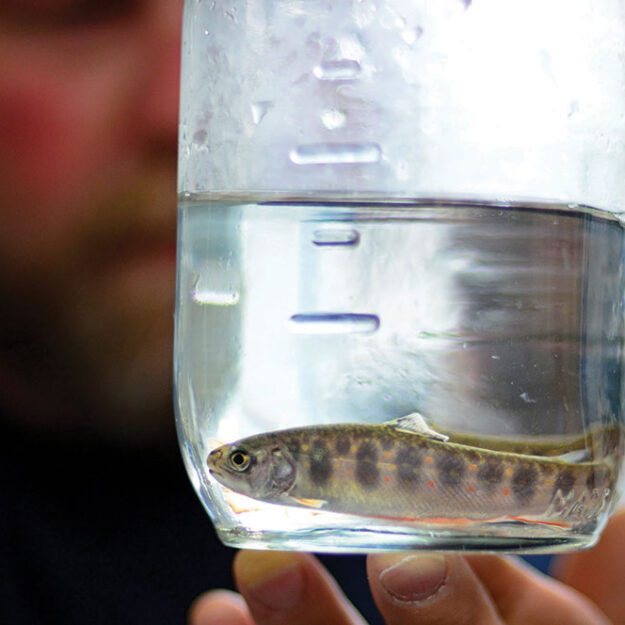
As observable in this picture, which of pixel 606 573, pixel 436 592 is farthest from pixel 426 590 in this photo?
pixel 606 573

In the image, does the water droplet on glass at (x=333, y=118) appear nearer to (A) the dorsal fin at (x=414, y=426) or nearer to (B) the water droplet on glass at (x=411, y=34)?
→ (B) the water droplet on glass at (x=411, y=34)

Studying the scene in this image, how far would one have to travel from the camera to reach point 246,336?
580mm

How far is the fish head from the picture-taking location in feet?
1.79

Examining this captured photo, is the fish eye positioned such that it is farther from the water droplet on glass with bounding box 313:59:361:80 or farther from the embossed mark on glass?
the water droplet on glass with bounding box 313:59:361:80

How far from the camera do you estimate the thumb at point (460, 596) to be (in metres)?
0.62

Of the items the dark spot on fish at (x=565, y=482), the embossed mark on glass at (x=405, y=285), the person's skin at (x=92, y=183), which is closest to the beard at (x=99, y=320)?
the person's skin at (x=92, y=183)

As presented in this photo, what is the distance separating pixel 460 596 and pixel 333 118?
29 centimetres

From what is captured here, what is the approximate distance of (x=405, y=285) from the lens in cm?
56

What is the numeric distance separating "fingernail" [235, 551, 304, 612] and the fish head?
11cm

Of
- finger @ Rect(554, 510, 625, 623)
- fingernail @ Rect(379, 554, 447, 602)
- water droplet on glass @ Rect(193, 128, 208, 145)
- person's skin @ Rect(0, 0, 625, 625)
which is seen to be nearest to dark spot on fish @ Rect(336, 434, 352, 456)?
fingernail @ Rect(379, 554, 447, 602)

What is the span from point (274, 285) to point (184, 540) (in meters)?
1.23

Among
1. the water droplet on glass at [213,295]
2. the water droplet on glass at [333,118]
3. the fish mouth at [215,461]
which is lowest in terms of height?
the fish mouth at [215,461]

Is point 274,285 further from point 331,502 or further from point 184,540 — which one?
point 184,540

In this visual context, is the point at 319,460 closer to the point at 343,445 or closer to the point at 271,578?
the point at 343,445
